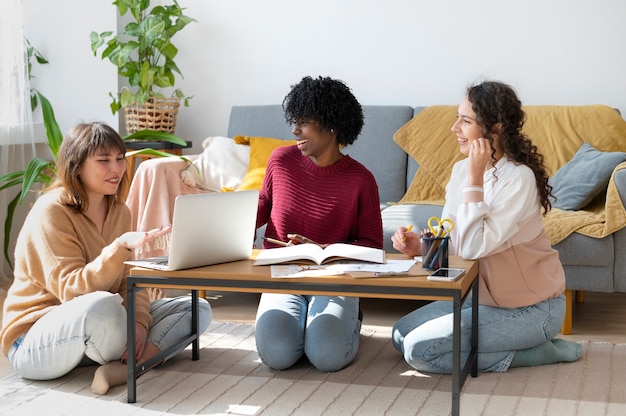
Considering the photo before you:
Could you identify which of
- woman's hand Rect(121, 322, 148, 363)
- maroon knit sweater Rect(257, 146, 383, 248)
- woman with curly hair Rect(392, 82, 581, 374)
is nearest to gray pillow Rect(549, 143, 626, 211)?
woman with curly hair Rect(392, 82, 581, 374)

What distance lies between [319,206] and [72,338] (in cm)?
85

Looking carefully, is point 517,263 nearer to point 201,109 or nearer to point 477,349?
point 477,349

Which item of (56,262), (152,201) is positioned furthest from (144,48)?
(56,262)

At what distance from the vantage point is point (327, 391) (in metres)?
2.56

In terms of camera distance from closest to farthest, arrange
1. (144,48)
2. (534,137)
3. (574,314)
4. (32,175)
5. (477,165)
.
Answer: (477,165) < (574,314) < (32,175) < (534,137) < (144,48)

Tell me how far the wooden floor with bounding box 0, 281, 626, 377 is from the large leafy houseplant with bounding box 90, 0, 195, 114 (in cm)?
112

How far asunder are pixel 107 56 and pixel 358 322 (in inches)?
93.2

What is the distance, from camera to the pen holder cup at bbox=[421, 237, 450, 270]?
7.53 feet

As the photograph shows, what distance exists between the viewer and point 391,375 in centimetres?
272

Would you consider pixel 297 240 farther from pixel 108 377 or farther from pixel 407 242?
pixel 108 377

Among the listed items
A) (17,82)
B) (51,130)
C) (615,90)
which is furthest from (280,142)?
(615,90)

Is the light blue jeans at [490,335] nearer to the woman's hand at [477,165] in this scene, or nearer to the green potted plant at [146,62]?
the woman's hand at [477,165]

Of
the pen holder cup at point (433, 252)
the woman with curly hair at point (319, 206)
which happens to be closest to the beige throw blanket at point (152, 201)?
the woman with curly hair at point (319, 206)

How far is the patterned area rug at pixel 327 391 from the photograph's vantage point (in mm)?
2406
